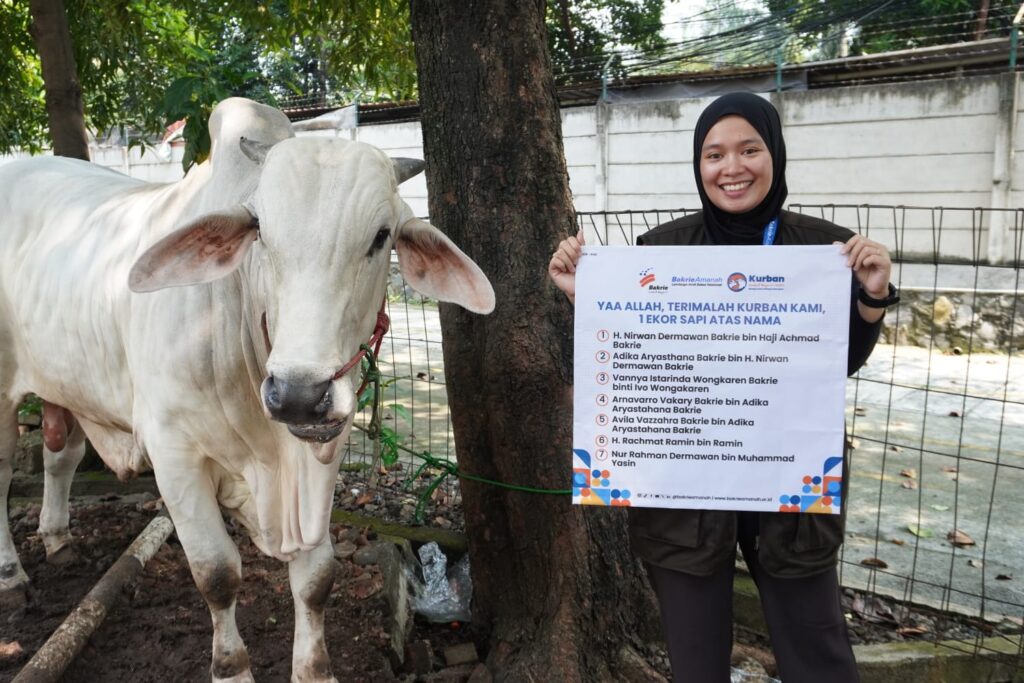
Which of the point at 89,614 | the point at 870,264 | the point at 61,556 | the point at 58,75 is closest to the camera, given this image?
the point at 870,264

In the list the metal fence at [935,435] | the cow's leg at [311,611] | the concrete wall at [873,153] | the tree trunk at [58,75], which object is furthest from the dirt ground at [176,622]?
the concrete wall at [873,153]

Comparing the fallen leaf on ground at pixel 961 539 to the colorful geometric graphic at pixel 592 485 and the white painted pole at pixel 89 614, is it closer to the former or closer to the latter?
the colorful geometric graphic at pixel 592 485

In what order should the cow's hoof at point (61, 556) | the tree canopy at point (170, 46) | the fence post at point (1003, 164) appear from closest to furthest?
the cow's hoof at point (61, 556), the tree canopy at point (170, 46), the fence post at point (1003, 164)

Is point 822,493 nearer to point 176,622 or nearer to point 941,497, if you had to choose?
point 176,622

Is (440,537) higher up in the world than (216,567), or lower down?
lower down

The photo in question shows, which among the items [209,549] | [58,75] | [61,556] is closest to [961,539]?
[209,549]

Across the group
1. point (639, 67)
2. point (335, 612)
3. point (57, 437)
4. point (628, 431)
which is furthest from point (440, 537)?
point (639, 67)

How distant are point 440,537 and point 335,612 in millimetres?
560

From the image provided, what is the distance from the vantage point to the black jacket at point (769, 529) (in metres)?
1.79

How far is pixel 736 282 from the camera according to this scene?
1.78m

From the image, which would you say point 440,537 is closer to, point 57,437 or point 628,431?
point 57,437

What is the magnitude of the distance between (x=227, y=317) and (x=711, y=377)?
123 centimetres

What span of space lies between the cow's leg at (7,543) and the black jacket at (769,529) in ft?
8.10

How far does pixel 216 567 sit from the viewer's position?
2.47 metres
